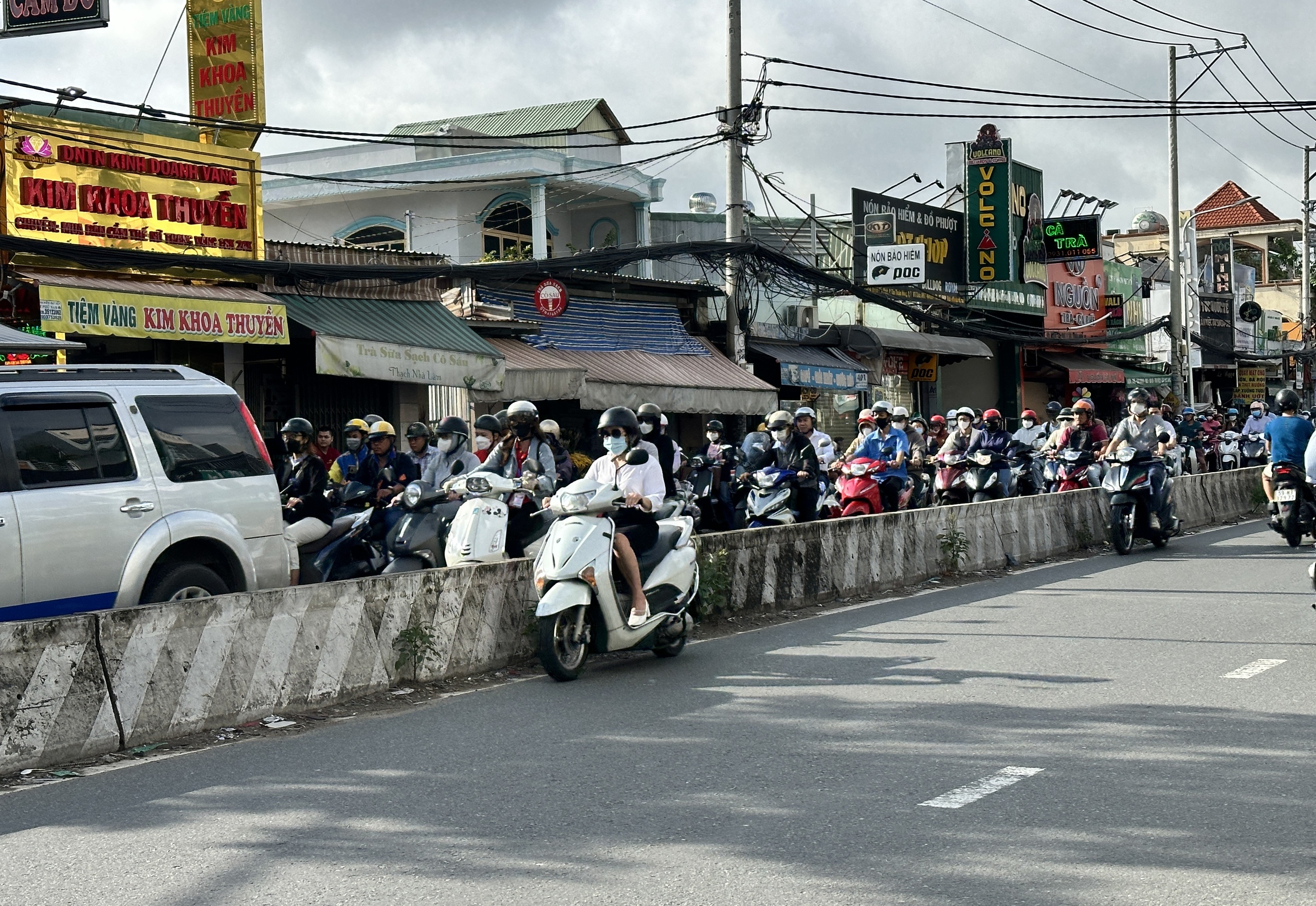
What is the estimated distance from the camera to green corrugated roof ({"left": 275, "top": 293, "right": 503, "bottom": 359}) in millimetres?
18328

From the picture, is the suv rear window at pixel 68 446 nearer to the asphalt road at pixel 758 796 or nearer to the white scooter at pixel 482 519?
the asphalt road at pixel 758 796

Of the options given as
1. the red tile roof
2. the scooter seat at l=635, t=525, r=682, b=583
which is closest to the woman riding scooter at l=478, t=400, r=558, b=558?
the scooter seat at l=635, t=525, r=682, b=583

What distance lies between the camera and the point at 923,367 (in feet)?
112

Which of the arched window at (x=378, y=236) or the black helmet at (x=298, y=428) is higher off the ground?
the arched window at (x=378, y=236)

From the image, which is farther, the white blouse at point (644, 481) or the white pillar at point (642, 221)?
the white pillar at point (642, 221)

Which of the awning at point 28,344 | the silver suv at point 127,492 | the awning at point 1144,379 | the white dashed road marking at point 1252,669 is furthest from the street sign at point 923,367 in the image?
the silver suv at point 127,492

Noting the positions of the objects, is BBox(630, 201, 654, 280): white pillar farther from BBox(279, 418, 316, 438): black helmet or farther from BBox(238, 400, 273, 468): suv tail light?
BBox(238, 400, 273, 468): suv tail light

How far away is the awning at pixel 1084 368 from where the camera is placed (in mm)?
41000

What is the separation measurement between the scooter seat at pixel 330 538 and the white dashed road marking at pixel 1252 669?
6.40 meters

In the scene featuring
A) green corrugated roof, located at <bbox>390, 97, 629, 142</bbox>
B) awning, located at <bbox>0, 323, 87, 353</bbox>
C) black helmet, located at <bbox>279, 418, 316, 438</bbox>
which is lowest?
black helmet, located at <bbox>279, 418, 316, 438</bbox>

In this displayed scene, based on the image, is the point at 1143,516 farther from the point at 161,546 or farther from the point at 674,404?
the point at 161,546

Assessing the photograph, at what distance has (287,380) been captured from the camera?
774 inches

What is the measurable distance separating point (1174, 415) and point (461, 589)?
26037 millimetres

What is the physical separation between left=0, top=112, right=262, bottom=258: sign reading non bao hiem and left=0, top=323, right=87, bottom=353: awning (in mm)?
3965
